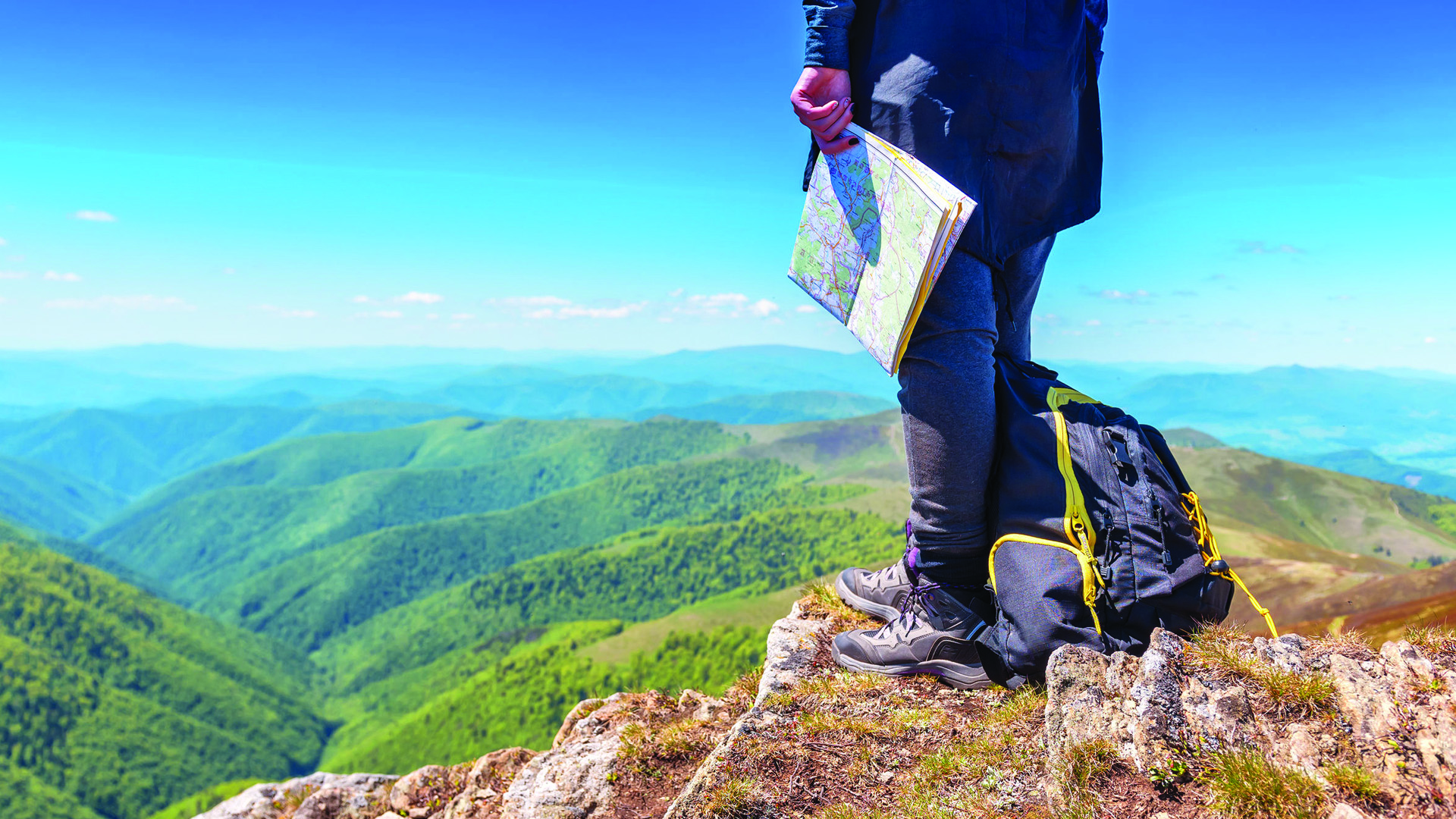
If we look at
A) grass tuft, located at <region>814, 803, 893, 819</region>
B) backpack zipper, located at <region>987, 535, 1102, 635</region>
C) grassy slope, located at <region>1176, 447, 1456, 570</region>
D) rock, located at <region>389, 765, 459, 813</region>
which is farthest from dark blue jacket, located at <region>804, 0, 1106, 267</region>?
grassy slope, located at <region>1176, 447, 1456, 570</region>

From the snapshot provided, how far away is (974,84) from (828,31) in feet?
2.06

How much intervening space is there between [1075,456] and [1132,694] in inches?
36.5

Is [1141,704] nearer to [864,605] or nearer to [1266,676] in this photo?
[1266,676]

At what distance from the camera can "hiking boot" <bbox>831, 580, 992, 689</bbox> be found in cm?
319

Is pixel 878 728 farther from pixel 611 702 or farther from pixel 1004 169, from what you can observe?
pixel 1004 169

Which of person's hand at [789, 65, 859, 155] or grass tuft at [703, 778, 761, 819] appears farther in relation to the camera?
person's hand at [789, 65, 859, 155]

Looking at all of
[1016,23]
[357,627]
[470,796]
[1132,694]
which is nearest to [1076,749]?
[1132,694]

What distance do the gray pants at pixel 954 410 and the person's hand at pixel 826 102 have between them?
704 mm

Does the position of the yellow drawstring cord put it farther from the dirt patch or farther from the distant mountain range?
the distant mountain range

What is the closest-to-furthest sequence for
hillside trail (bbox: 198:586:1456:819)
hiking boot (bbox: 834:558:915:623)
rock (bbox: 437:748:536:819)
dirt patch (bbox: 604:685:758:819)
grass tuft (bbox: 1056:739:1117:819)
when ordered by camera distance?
hillside trail (bbox: 198:586:1456:819)
grass tuft (bbox: 1056:739:1117:819)
dirt patch (bbox: 604:685:758:819)
hiking boot (bbox: 834:558:915:623)
rock (bbox: 437:748:536:819)

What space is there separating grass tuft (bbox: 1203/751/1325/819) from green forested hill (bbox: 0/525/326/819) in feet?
433

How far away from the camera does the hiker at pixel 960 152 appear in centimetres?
286

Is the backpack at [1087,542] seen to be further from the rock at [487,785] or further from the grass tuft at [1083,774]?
the rock at [487,785]

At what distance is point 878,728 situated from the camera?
2980 mm
